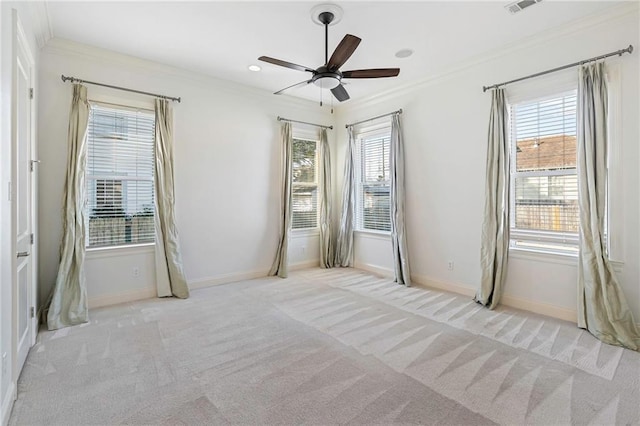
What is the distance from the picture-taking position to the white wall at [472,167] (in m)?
2.91

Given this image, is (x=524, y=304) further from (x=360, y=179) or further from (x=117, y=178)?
(x=117, y=178)

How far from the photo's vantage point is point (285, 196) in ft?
17.4

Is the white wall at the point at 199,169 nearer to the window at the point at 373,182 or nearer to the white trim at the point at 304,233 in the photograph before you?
the white trim at the point at 304,233

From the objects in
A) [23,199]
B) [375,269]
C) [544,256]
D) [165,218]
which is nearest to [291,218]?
[375,269]

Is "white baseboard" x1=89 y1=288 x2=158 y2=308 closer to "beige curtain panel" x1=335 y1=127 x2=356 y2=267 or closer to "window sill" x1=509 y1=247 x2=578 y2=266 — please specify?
"beige curtain panel" x1=335 y1=127 x2=356 y2=267

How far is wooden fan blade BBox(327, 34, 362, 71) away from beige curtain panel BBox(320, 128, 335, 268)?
2.99 metres

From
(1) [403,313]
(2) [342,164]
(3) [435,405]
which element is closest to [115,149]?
(2) [342,164]

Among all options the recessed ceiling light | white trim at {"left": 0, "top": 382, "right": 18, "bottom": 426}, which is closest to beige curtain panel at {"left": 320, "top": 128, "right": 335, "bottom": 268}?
the recessed ceiling light

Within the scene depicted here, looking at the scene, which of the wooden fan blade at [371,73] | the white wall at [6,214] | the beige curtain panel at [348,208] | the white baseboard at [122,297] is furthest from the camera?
the beige curtain panel at [348,208]

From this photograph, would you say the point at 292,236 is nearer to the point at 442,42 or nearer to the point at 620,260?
the point at 442,42

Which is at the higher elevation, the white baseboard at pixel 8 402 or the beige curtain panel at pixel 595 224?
the beige curtain panel at pixel 595 224

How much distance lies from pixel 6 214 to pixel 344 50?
8.53 ft

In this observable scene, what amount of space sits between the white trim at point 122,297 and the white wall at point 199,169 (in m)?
0.01

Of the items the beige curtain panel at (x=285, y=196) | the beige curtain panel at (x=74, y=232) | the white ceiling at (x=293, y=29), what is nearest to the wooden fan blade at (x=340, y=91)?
the white ceiling at (x=293, y=29)
